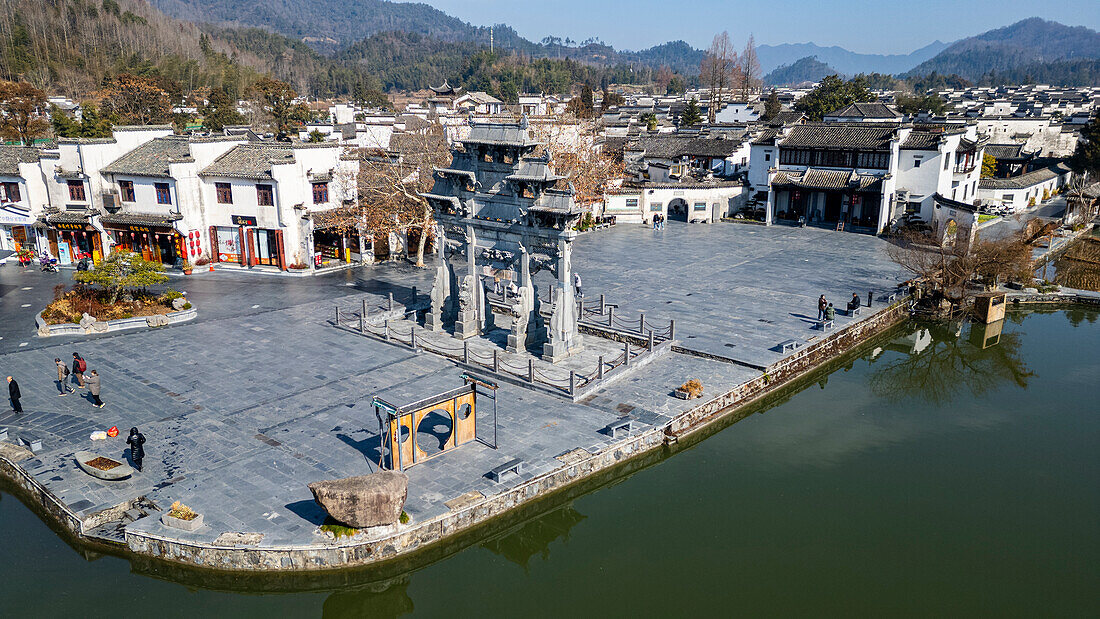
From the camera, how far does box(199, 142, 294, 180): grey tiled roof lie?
41031mm

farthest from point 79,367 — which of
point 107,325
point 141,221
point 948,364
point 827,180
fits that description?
point 827,180

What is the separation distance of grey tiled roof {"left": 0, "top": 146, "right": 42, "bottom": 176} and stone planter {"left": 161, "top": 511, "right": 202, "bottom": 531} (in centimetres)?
3716

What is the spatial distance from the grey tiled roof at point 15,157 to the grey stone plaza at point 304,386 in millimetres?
6197

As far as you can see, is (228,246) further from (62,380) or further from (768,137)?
(768,137)

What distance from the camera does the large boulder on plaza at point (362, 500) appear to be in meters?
16.0

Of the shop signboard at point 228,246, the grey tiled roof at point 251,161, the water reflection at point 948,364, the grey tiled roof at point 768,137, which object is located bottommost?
the water reflection at point 948,364

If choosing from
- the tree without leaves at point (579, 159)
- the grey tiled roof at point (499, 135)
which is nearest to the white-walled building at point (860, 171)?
the tree without leaves at point (579, 159)

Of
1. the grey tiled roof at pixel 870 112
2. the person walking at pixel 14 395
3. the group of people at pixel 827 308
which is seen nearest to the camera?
the person walking at pixel 14 395

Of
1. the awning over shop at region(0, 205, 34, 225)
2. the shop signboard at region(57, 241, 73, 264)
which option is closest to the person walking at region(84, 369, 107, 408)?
the shop signboard at region(57, 241, 73, 264)

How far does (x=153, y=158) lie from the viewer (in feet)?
141

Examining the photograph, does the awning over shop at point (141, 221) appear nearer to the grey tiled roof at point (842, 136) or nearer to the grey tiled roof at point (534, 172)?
the grey tiled roof at point (534, 172)

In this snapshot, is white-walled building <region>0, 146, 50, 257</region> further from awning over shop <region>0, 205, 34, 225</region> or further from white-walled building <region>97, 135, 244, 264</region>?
white-walled building <region>97, 135, 244, 264</region>

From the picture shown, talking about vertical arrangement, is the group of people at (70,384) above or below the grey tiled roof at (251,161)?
below

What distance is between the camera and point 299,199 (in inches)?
1640
